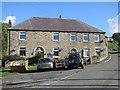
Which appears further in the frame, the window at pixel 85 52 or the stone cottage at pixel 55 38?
the window at pixel 85 52

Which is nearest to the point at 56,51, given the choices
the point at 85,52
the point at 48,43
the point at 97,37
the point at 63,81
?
the point at 48,43

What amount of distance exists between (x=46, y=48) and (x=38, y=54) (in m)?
3.36

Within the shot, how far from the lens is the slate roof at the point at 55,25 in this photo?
56.8 meters

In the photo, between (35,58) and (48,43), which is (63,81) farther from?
(48,43)

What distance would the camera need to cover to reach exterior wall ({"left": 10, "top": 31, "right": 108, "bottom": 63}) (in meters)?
55.0

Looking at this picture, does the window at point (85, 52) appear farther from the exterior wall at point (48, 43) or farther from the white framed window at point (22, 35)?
the white framed window at point (22, 35)

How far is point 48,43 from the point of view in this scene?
56.8 m

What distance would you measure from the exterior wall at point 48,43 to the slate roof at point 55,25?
872mm

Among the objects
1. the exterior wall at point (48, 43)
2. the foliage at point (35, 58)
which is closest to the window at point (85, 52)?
the exterior wall at point (48, 43)

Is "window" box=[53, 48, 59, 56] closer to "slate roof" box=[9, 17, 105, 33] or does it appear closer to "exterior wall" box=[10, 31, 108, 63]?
"exterior wall" box=[10, 31, 108, 63]

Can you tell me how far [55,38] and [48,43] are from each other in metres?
1.82

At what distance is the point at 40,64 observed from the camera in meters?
34.1

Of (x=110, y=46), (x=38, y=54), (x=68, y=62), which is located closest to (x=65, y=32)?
(x=38, y=54)

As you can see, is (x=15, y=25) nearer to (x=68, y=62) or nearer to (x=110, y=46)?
(x=68, y=62)
